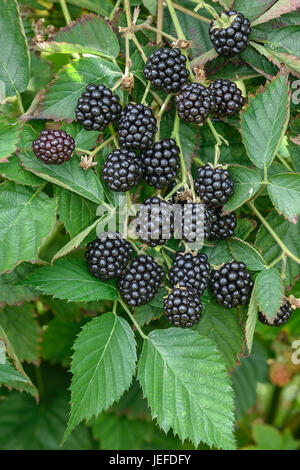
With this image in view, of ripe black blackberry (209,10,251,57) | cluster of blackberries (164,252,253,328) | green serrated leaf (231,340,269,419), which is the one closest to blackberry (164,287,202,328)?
cluster of blackberries (164,252,253,328)

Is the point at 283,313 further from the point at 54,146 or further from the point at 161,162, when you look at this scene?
the point at 54,146

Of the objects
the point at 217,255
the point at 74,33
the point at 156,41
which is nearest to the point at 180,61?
the point at 156,41

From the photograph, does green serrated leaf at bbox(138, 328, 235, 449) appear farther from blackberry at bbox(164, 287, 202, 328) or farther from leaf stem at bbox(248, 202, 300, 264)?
leaf stem at bbox(248, 202, 300, 264)

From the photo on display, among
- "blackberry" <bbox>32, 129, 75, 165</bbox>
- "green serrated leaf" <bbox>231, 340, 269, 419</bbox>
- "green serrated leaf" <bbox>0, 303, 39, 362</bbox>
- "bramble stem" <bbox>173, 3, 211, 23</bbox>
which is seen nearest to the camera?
"blackberry" <bbox>32, 129, 75, 165</bbox>

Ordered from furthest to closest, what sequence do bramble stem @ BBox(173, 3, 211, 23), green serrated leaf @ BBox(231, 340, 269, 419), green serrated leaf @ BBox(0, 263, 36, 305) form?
green serrated leaf @ BBox(231, 340, 269, 419), green serrated leaf @ BBox(0, 263, 36, 305), bramble stem @ BBox(173, 3, 211, 23)

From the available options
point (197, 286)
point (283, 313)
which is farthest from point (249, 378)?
point (197, 286)
